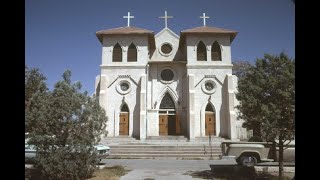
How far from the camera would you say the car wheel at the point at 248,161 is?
1445 cm

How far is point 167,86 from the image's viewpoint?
28.8 m

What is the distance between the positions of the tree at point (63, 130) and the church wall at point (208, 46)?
Result: 1764 centimetres

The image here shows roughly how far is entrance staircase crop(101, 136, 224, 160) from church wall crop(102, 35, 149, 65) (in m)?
7.13

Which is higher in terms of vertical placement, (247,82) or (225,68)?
(225,68)

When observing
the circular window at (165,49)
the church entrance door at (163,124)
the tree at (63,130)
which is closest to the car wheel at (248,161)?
the tree at (63,130)

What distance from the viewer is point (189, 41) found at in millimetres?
28406

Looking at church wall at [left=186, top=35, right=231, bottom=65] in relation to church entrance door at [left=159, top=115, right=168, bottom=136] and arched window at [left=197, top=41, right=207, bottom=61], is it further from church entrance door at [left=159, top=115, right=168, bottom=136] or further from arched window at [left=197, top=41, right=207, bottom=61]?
church entrance door at [left=159, top=115, right=168, bottom=136]

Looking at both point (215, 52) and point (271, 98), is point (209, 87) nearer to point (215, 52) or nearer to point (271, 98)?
point (215, 52)

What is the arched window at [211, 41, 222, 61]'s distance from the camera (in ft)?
92.8

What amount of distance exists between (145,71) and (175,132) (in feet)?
19.8
